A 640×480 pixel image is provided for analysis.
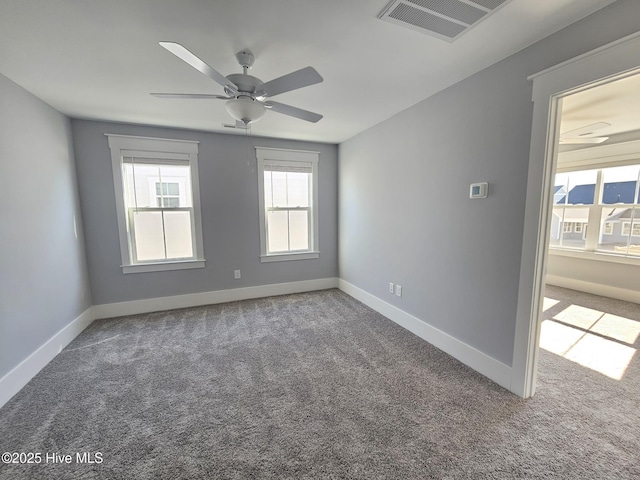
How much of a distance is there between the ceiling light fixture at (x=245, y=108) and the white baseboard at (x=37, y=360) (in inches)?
101

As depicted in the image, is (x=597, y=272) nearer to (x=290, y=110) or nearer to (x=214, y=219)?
(x=290, y=110)

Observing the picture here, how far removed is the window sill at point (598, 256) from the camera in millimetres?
3746

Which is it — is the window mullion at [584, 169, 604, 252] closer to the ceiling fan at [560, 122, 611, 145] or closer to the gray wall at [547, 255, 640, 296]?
the gray wall at [547, 255, 640, 296]

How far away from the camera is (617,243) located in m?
4.03

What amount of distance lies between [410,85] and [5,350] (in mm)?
3834

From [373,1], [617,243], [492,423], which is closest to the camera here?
[373,1]

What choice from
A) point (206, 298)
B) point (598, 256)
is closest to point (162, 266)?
point (206, 298)

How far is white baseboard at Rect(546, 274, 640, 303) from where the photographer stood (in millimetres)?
3721

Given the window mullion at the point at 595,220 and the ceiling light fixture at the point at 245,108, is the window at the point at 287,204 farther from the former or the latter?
the window mullion at the point at 595,220

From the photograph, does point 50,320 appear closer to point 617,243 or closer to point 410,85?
point 410,85

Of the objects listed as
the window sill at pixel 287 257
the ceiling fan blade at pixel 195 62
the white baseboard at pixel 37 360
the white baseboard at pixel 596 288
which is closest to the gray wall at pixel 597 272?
the white baseboard at pixel 596 288

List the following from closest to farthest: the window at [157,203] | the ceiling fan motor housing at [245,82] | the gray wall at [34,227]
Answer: the ceiling fan motor housing at [245,82], the gray wall at [34,227], the window at [157,203]

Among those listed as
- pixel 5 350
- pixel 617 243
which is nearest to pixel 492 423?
pixel 5 350

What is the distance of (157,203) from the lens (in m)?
3.48
